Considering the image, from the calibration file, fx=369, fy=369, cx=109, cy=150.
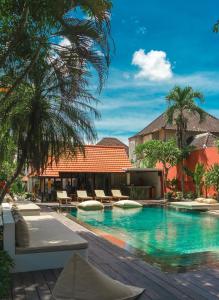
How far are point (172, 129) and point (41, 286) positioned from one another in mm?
26741

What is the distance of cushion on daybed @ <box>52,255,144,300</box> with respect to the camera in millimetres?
3383

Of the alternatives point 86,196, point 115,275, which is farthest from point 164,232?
point 86,196

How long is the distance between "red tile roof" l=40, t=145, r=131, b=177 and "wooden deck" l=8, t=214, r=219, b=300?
17.4 meters

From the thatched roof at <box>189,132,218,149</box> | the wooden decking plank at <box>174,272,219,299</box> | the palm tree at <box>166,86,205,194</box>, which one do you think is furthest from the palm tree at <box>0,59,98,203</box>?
the thatched roof at <box>189,132,218,149</box>

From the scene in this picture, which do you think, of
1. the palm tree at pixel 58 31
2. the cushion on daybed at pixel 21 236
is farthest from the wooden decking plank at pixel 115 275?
the palm tree at pixel 58 31

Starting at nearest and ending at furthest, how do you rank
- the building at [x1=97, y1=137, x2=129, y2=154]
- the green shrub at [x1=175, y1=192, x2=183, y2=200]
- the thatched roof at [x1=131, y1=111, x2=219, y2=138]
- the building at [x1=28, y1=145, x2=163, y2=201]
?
the green shrub at [x1=175, y1=192, x2=183, y2=200]
the building at [x1=28, y1=145, x2=163, y2=201]
the thatched roof at [x1=131, y1=111, x2=219, y2=138]
the building at [x1=97, y1=137, x2=129, y2=154]

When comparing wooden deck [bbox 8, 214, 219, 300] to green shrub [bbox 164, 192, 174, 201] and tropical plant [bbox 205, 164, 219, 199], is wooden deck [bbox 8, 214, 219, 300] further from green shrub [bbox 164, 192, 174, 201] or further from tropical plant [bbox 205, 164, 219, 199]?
green shrub [bbox 164, 192, 174, 201]

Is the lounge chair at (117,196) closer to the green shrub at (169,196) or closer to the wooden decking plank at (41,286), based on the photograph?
the green shrub at (169,196)

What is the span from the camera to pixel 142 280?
5.49 m

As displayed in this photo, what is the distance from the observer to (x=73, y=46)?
5.43 m

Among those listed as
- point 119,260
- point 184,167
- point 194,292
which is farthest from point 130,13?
point 184,167

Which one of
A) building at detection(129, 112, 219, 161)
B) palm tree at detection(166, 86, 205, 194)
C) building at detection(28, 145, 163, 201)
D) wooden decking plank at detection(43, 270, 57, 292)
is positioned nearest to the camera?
wooden decking plank at detection(43, 270, 57, 292)

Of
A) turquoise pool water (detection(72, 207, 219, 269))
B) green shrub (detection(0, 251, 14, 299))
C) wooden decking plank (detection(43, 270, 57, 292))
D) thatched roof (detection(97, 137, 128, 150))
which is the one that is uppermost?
thatched roof (detection(97, 137, 128, 150))

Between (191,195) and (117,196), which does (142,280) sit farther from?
(191,195)
